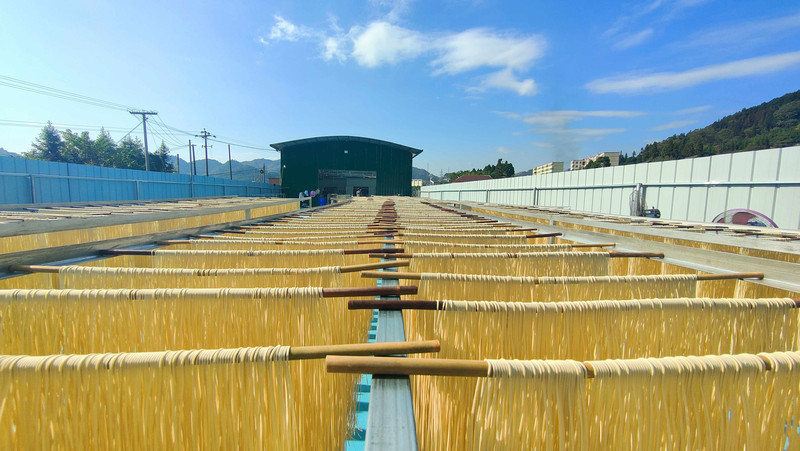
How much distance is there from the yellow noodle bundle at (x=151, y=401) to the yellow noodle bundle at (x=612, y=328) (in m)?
0.67

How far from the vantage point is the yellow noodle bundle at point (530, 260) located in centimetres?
223

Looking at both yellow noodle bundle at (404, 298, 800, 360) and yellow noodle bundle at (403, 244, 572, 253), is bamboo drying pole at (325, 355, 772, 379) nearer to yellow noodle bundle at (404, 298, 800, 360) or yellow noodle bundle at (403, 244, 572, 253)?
yellow noodle bundle at (404, 298, 800, 360)

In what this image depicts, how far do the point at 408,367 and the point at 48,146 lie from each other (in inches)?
3094

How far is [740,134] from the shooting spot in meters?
81.4

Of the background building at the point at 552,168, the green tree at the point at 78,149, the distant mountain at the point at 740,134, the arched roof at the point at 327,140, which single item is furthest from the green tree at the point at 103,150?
the distant mountain at the point at 740,134

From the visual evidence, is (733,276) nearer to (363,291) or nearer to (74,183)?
(363,291)

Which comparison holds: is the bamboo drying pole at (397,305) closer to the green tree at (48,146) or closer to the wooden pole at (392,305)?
the wooden pole at (392,305)

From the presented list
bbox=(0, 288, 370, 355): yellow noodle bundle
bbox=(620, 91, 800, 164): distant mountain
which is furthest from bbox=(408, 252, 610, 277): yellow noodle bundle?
bbox=(620, 91, 800, 164): distant mountain

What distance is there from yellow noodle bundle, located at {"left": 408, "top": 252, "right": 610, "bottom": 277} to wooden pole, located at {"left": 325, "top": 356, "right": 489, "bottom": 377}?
54.6 inches

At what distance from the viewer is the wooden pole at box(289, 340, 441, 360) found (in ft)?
2.96

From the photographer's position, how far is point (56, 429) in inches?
34.2

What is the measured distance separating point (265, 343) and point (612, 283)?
1785mm

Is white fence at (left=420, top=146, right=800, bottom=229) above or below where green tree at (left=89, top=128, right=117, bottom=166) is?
below

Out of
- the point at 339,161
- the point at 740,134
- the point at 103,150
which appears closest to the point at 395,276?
the point at 339,161
